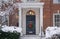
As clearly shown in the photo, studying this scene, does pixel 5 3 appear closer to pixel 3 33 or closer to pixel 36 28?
pixel 3 33

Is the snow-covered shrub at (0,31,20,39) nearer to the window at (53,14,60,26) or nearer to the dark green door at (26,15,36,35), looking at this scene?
the dark green door at (26,15,36,35)

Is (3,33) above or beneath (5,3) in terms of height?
beneath

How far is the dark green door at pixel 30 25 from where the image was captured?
26031mm

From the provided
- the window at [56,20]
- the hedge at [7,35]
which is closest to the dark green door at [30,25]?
the window at [56,20]

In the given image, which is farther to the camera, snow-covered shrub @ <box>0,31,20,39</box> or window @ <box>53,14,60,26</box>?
window @ <box>53,14,60,26</box>

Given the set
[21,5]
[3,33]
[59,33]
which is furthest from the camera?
[21,5]

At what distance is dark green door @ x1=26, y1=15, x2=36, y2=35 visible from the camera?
26.0 meters

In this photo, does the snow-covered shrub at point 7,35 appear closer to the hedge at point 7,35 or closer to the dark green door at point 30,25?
the hedge at point 7,35

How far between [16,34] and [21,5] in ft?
17.0

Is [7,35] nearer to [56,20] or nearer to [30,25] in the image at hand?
[30,25]

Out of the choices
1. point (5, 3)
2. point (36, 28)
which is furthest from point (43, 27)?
point (5, 3)

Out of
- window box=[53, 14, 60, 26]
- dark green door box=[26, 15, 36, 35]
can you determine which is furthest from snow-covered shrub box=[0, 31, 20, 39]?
window box=[53, 14, 60, 26]

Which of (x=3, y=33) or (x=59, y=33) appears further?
(x=3, y=33)

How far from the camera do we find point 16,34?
20.2 m
